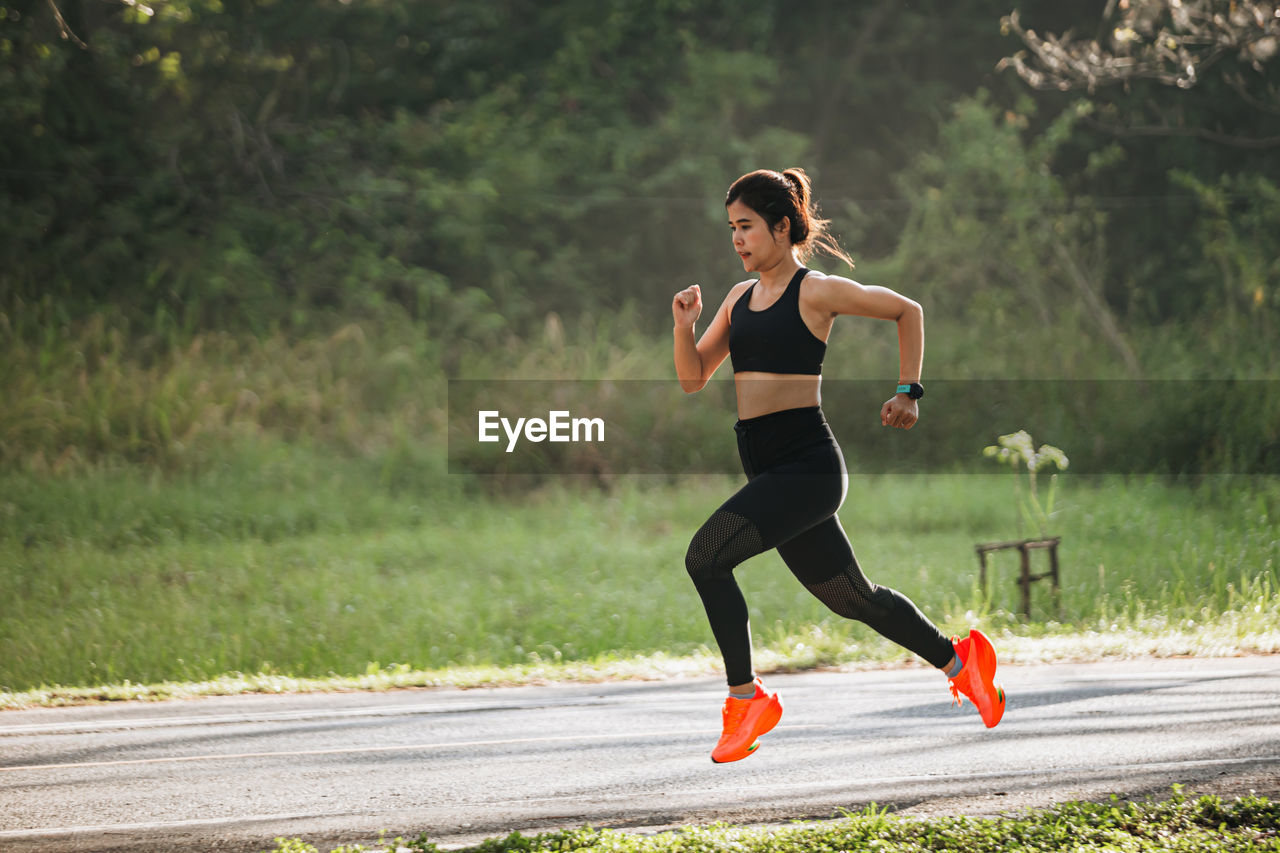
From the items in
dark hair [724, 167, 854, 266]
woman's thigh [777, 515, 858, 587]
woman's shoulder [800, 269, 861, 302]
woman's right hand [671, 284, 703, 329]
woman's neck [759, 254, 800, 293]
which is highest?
→ dark hair [724, 167, 854, 266]

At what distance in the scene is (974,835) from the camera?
14.7 feet

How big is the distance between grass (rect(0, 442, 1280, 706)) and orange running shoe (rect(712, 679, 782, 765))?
17.9ft

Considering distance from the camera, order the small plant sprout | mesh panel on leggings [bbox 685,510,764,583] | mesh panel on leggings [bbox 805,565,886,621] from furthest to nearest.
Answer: the small plant sprout, mesh panel on leggings [bbox 805,565,886,621], mesh panel on leggings [bbox 685,510,764,583]

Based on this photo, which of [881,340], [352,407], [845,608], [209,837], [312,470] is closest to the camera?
[845,608]

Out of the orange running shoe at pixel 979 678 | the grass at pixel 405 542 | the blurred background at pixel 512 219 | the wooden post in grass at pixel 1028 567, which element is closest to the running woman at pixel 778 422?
the orange running shoe at pixel 979 678

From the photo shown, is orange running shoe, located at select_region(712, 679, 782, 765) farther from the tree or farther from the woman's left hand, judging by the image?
the tree

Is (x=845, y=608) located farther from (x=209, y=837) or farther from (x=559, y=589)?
(x=559, y=589)

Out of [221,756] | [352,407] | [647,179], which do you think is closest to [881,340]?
[647,179]

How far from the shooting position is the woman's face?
→ 3953mm

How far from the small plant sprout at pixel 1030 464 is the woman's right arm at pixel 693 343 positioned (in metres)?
4.48

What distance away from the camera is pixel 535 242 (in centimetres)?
1988

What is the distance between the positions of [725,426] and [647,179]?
592cm

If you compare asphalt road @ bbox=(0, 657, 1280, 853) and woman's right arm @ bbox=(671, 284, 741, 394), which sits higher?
woman's right arm @ bbox=(671, 284, 741, 394)

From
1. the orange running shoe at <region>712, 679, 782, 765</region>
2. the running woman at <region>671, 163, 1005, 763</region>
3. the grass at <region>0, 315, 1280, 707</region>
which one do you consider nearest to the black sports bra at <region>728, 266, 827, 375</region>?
the running woman at <region>671, 163, 1005, 763</region>
